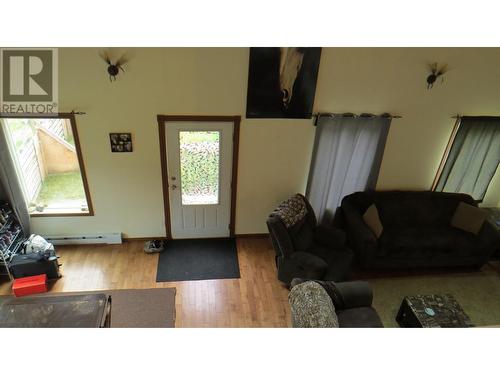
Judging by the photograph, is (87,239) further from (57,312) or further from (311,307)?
(311,307)

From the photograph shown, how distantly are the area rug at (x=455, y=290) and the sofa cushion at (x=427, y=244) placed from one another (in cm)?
32

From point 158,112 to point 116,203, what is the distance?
4.39 feet

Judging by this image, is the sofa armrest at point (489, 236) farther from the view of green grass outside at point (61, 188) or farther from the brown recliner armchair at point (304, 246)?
the view of green grass outside at point (61, 188)

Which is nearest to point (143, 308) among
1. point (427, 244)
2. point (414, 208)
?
point (427, 244)

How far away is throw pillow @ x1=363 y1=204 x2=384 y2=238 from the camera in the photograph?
4012 millimetres

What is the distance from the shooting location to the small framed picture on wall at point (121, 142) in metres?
3.76

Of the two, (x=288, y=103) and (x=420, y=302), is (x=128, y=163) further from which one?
(x=420, y=302)

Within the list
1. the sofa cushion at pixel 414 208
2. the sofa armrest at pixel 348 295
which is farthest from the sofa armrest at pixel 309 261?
the sofa cushion at pixel 414 208

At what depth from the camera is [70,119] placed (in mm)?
3602

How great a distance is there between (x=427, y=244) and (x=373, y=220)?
2.31 ft

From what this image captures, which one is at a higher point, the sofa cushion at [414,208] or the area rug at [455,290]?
the sofa cushion at [414,208]
